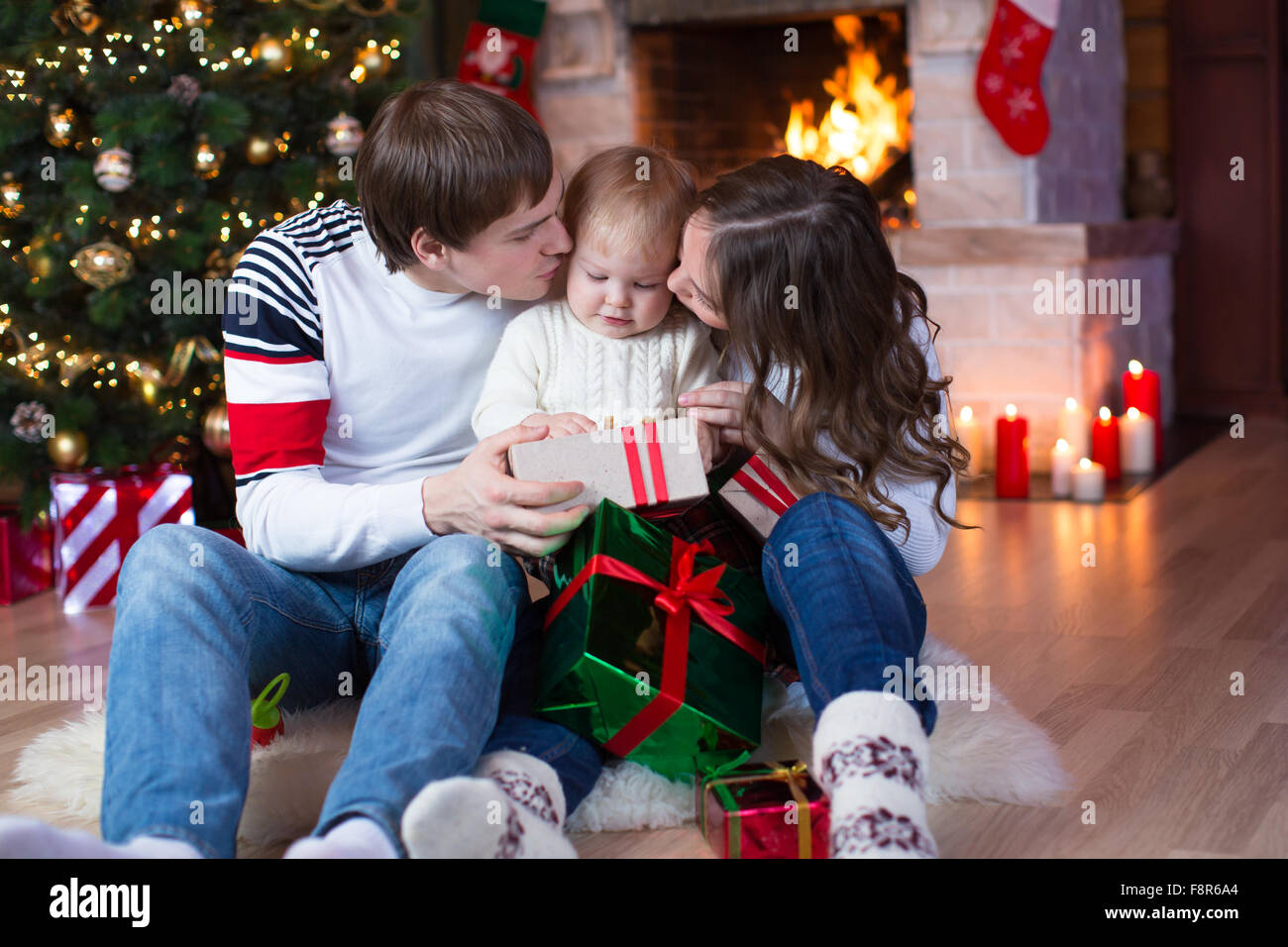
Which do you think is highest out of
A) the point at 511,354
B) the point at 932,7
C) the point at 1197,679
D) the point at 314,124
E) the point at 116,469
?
the point at 932,7

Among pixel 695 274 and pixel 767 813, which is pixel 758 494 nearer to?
pixel 695 274

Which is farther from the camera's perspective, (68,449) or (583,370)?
(68,449)

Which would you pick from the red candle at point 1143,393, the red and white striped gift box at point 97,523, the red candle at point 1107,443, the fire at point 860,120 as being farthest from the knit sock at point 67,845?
the fire at point 860,120

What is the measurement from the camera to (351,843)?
1.08 meters

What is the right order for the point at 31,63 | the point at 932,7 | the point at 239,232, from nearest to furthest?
the point at 31,63
the point at 239,232
the point at 932,7

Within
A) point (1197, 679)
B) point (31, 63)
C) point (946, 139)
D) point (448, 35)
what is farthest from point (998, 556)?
point (448, 35)

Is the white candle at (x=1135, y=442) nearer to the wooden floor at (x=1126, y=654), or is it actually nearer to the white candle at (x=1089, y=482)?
the wooden floor at (x=1126, y=654)

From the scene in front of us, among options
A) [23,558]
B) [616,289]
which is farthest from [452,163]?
[23,558]

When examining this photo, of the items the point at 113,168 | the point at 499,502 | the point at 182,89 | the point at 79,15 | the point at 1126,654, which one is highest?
the point at 79,15

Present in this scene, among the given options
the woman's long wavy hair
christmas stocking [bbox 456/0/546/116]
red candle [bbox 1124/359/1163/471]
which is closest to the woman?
the woman's long wavy hair

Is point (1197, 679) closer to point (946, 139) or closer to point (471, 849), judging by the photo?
point (471, 849)

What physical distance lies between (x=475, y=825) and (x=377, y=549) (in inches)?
17.2
